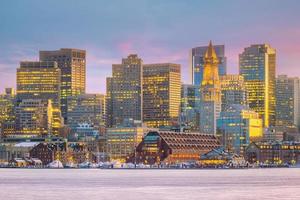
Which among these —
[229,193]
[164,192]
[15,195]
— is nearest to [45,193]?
[15,195]

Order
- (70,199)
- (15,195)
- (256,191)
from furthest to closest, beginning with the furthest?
(256,191), (15,195), (70,199)

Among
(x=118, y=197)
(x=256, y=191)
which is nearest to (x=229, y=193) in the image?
(x=256, y=191)

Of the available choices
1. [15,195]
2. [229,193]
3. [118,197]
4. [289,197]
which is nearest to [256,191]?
[229,193]

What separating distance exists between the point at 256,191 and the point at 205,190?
26.1 ft

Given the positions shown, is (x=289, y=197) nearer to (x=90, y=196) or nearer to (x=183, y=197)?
(x=183, y=197)

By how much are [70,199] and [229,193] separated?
81.7ft

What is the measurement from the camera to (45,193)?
130m

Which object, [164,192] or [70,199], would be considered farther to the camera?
[164,192]

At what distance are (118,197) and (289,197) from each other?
22.0m

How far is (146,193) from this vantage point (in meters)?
130

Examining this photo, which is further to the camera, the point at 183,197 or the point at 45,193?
the point at 45,193

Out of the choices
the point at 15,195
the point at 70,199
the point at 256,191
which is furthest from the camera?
the point at 256,191

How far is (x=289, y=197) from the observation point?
394ft

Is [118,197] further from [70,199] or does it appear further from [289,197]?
[289,197]
